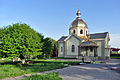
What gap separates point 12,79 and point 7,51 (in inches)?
305

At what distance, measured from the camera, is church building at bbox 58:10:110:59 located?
32.4m

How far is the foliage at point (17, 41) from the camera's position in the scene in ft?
49.2

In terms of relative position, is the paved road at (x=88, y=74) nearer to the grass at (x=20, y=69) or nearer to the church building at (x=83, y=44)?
the grass at (x=20, y=69)

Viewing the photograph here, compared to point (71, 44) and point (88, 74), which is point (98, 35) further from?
point (88, 74)

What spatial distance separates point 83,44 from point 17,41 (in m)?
22.2

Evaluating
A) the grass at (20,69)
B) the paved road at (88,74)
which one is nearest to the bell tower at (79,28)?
the grass at (20,69)

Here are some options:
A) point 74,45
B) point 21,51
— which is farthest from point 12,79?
point 74,45

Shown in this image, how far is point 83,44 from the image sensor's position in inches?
1318

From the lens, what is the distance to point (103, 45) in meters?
32.0

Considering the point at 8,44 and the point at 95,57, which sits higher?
the point at 8,44

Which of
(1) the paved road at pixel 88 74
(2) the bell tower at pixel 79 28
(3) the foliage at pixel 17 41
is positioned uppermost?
(2) the bell tower at pixel 79 28

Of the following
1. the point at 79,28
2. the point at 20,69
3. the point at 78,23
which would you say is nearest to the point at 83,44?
the point at 79,28

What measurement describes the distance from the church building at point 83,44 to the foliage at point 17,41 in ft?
65.7

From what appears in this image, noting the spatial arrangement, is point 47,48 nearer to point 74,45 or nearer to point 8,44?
point 8,44
